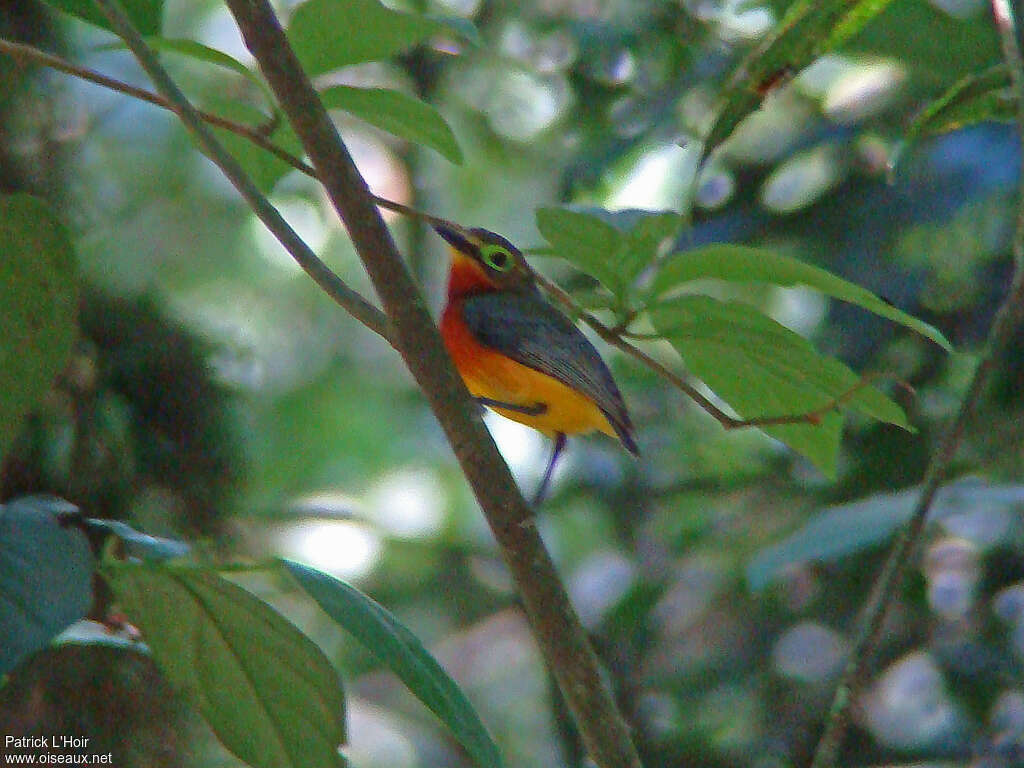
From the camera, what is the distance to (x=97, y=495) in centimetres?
252

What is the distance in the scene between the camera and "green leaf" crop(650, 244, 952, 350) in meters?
1.46

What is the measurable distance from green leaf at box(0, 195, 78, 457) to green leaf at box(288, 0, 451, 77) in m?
0.42

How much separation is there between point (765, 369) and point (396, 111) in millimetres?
649

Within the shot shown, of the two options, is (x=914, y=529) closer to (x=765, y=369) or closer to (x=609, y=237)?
(x=765, y=369)

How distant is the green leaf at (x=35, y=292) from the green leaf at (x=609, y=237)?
24.3 inches

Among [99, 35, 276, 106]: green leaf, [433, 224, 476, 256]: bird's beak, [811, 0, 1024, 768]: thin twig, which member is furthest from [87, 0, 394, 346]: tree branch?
[433, 224, 476, 256]: bird's beak

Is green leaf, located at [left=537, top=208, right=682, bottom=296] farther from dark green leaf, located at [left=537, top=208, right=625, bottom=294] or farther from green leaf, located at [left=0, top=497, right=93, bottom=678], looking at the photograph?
green leaf, located at [left=0, top=497, right=93, bottom=678]

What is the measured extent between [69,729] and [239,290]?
4071 millimetres

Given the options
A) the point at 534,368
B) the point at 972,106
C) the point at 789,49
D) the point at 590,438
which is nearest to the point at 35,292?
the point at 789,49

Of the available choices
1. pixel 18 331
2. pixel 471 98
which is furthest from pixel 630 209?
pixel 471 98

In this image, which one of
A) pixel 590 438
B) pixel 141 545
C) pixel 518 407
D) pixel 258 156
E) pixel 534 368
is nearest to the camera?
pixel 141 545

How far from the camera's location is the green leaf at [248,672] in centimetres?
142

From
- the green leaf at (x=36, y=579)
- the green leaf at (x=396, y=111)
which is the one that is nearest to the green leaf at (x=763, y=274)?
the green leaf at (x=396, y=111)

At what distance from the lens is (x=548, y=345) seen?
11.6 feet
